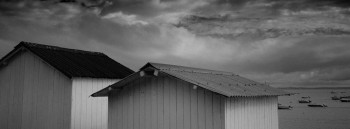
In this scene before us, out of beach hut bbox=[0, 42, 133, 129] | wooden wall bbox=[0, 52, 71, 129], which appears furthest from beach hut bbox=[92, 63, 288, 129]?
wooden wall bbox=[0, 52, 71, 129]

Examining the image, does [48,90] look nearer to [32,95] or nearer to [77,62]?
[32,95]

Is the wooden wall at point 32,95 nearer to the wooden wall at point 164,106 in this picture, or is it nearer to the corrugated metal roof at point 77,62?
Result: the corrugated metal roof at point 77,62

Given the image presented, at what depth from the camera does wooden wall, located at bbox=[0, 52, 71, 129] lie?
20609 millimetres

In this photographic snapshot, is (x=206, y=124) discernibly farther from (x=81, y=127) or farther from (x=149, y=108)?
(x=81, y=127)

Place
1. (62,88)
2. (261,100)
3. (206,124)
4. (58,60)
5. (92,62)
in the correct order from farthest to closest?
(92,62) → (58,60) → (62,88) → (261,100) → (206,124)

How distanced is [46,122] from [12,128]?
3.01m

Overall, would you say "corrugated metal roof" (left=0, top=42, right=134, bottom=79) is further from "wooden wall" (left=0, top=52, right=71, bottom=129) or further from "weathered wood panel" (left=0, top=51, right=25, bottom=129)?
"weathered wood panel" (left=0, top=51, right=25, bottom=129)

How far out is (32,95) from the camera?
853 inches

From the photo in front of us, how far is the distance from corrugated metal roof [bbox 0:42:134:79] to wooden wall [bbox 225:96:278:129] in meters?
10.1

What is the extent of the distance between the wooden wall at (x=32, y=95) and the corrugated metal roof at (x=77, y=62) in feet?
1.68

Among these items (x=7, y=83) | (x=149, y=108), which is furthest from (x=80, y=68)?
(x=149, y=108)

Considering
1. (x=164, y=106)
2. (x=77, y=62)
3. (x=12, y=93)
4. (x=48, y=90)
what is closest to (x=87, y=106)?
(x=48, y=90)

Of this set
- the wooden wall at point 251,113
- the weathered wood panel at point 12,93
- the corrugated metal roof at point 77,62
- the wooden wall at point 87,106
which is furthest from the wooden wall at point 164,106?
the weathered wood panel at point 12,93

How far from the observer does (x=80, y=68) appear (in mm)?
22188
